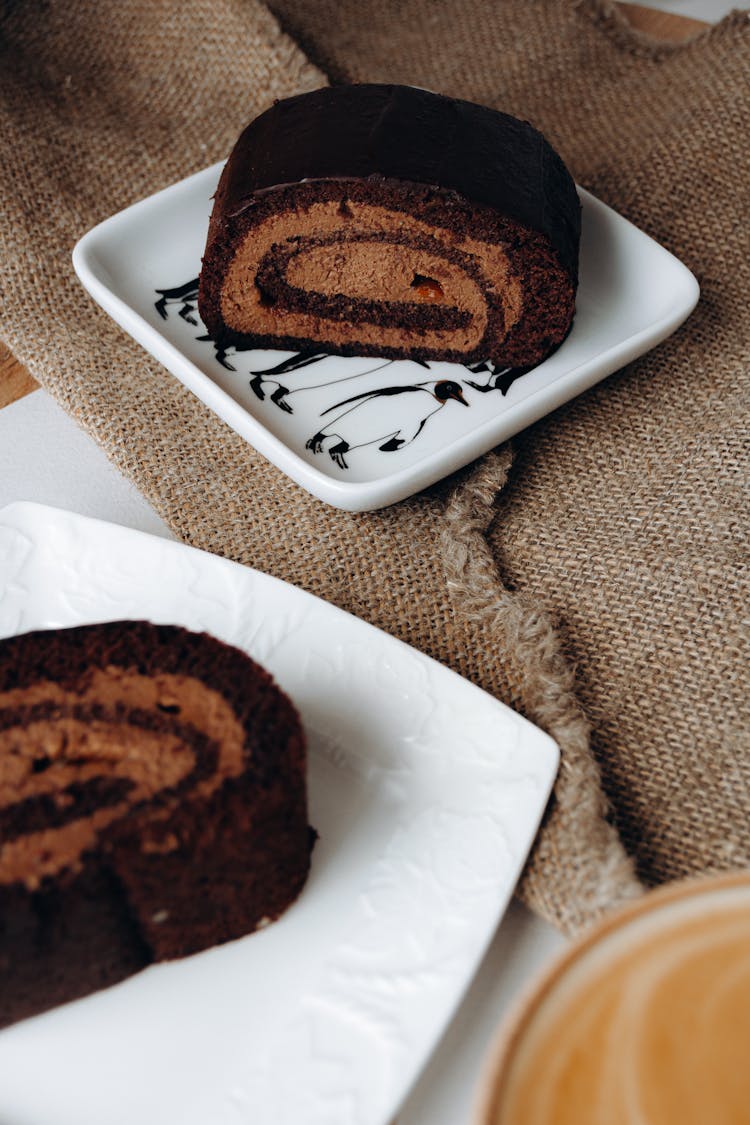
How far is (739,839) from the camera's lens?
3.24 feet

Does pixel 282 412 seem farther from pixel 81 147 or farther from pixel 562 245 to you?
pixel 81 147

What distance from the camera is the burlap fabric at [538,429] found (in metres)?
1.06

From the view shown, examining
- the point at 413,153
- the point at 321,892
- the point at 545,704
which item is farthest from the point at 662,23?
the point at 321,892

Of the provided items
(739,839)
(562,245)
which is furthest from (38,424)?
(739,839)

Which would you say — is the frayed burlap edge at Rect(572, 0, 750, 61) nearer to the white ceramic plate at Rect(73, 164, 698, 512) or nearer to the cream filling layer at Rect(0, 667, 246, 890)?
the white ceramic plate at Rect(73, 164, 698, 512)

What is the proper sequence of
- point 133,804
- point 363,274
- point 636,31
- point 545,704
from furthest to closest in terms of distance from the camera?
point 636,31
point 363,274
point 545,704
point 133,804

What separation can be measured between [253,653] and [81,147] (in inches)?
42.0

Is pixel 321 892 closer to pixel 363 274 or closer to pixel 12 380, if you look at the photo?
pixel 363 274

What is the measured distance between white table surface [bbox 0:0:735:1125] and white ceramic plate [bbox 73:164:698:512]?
0.17 m

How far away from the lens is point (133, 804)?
84cm

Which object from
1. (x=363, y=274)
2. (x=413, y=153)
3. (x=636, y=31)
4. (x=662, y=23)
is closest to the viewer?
(x=413, y=153)

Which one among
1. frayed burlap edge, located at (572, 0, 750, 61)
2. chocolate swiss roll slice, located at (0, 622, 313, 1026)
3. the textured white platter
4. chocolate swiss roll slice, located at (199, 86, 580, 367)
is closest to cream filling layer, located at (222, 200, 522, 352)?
chocolate swiss roll slice, located at (199, 86, 580, 367)

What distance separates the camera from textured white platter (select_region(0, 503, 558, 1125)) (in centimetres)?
83

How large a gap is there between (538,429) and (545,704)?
446mm
